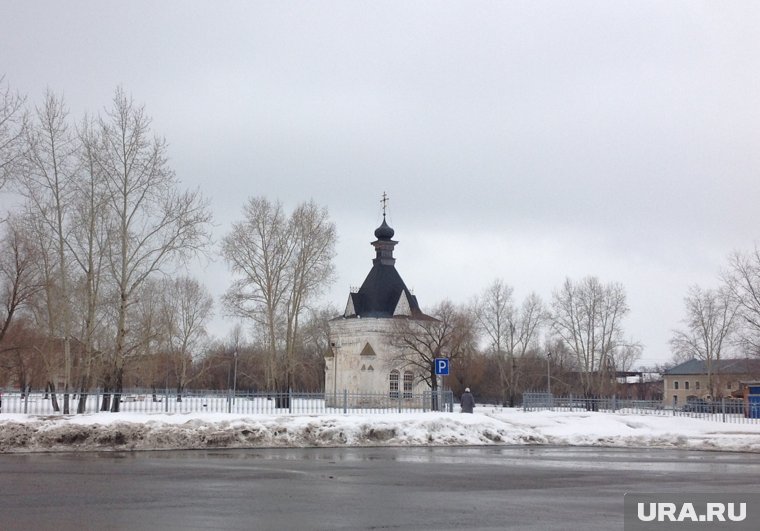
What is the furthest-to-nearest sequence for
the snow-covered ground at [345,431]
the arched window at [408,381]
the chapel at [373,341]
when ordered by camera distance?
the arched window at [408,381]
the chapel at [373,341]
the snow-covered ground at [345,431]

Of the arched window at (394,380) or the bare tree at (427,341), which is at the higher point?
the bare tree at (427,341)

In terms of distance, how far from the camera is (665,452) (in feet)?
88.3

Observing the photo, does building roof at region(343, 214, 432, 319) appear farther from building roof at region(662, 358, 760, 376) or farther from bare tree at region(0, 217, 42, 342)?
building roof at region(662, 358, 760, 376)

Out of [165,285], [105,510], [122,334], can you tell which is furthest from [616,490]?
[165,285]

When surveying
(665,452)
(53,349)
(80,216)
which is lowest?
(665,452)

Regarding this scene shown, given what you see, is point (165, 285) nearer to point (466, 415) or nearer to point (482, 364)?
point (482, 364)

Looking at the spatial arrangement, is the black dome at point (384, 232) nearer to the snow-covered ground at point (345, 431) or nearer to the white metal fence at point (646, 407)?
the white metal fence at point (646, 407)

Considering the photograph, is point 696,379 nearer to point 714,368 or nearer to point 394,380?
point 714,368

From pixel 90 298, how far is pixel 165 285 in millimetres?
44262

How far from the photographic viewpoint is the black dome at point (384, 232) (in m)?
65.4

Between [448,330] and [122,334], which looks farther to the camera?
[448,330]

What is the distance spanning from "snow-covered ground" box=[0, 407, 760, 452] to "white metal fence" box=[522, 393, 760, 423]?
780 cm

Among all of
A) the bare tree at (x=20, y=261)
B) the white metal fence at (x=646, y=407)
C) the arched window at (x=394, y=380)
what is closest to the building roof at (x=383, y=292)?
the arched window at (x=394, y=380)

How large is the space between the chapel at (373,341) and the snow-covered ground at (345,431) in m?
26.6
